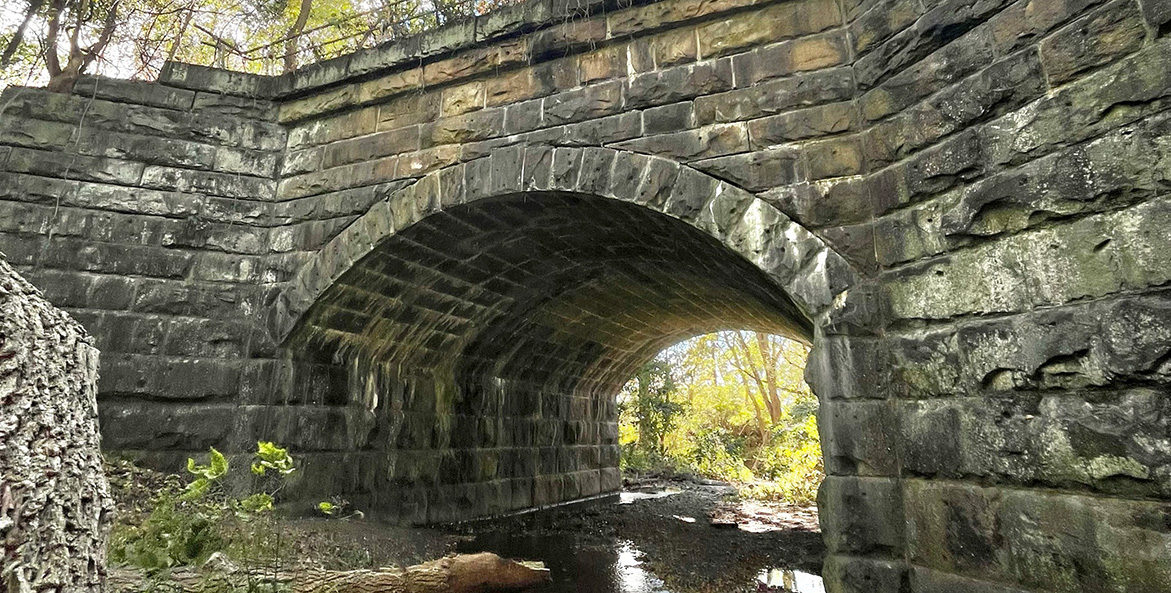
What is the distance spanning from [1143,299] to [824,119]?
201cm

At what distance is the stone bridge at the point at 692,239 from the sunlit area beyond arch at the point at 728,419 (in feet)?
23.9

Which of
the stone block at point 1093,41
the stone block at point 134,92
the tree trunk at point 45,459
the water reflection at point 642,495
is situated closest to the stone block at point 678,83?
the stone block at point 1093,41

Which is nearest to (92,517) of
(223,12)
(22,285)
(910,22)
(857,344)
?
(22,285)

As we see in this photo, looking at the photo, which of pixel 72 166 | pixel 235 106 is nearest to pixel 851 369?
pixel 235 106

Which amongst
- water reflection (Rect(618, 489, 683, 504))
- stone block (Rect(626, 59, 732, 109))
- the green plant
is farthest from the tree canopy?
water reflection (Rect(618, 489, 683, 504))

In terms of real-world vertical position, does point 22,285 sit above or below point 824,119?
below

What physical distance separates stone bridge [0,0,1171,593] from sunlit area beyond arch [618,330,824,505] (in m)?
7.30

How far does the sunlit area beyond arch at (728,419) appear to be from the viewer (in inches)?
533

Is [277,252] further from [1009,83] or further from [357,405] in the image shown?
[1009,83]

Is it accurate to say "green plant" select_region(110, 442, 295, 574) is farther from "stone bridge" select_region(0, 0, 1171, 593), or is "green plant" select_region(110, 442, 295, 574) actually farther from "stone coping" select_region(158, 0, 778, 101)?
"stone coping" select_region(158, 0, 778, 101)

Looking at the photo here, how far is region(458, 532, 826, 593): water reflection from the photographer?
4754 millimetres

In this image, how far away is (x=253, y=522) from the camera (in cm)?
438

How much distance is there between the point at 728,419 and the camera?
73.5 feet

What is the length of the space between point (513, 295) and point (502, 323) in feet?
2.05
